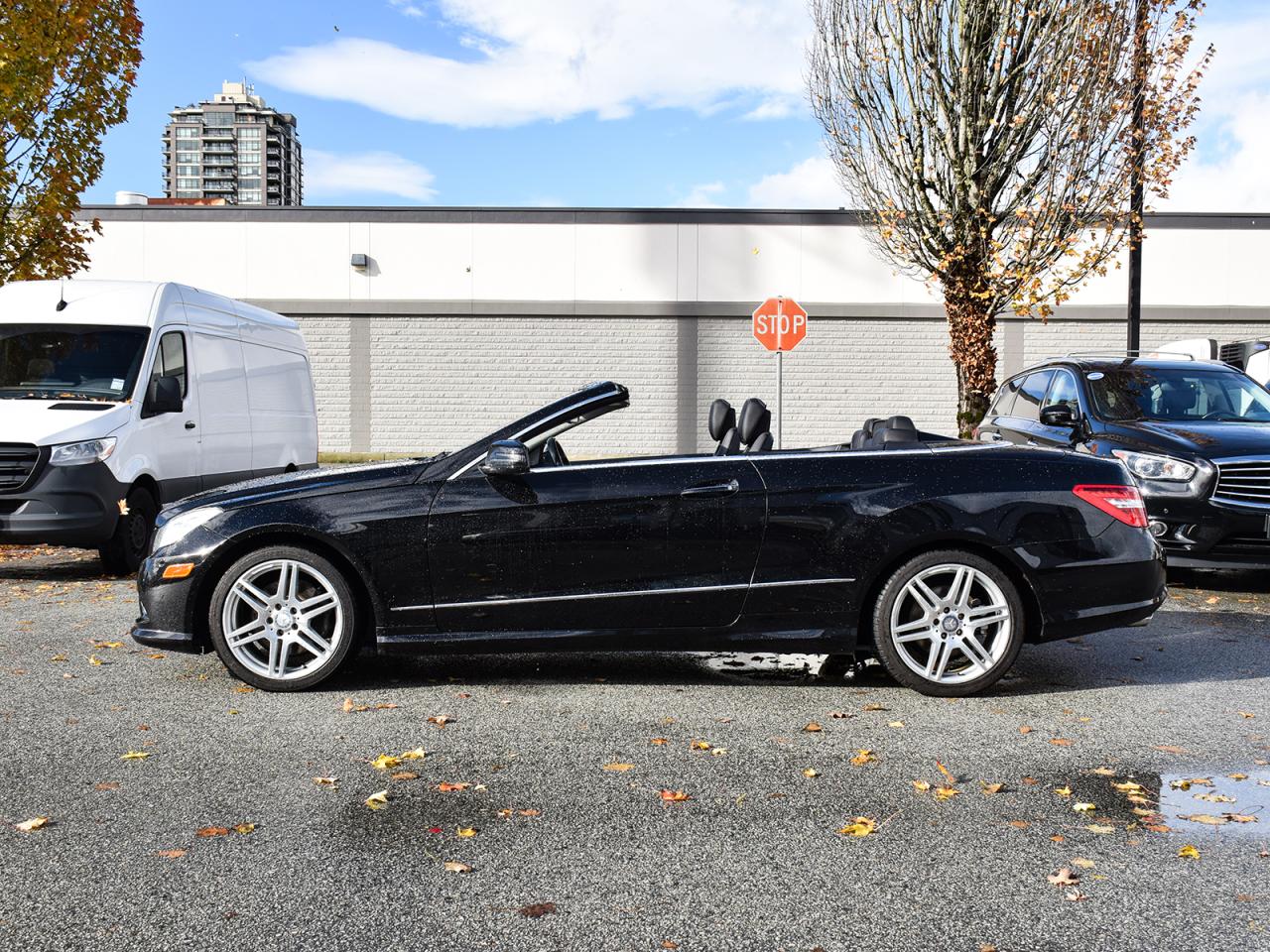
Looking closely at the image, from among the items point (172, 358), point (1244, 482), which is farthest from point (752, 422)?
point (172, 358)

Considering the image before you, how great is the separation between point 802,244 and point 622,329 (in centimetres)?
397

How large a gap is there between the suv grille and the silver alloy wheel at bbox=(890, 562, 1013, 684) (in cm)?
383

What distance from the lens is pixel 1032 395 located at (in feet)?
36.5

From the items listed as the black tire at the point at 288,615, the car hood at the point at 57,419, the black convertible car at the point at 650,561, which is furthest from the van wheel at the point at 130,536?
the black tire at the point at 288,615

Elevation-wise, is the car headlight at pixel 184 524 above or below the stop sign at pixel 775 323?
below

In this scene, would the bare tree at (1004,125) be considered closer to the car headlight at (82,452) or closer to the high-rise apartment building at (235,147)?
the car headlight at (82,452)

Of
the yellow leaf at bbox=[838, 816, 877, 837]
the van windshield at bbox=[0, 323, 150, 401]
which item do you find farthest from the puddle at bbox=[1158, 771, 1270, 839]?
the van windshield at bbox=[0, 323, 150, 401]

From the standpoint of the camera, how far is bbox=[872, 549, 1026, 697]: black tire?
5.63 meters

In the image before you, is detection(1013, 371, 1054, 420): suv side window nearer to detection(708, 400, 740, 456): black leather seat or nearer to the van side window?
detection(708, 400, 740, 456): black leather seat

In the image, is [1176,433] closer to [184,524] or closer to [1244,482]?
[1244,482]

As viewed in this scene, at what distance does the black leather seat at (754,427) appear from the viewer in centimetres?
628

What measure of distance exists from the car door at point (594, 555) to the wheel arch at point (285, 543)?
350mm

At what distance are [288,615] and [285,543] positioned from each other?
0.33 metres

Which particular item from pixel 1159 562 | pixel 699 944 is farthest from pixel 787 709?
pixel 699 944
